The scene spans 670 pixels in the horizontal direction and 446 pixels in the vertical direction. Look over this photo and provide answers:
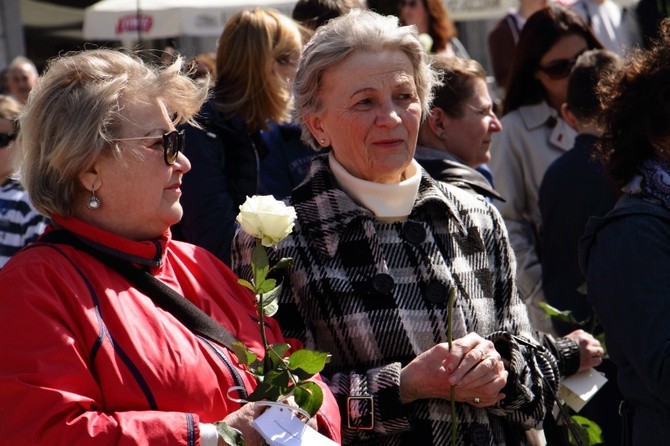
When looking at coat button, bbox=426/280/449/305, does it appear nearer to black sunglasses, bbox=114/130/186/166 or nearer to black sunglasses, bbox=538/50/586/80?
black sunglasses, bbox=114/130/186/166

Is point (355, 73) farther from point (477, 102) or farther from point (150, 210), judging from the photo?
point (477, 102)

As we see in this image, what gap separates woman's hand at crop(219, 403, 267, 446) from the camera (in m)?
2.79

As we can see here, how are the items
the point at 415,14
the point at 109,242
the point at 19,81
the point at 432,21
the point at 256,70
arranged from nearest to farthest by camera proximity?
the point at 109,242
the point at 256,70
the point at 415,14
the point at 432,21
the point at 19,81

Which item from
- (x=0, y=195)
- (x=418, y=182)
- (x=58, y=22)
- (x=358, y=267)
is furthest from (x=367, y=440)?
(x=58, y=22)

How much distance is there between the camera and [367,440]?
3.37 metres

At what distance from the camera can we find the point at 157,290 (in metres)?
2.95

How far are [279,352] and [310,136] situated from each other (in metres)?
1.12

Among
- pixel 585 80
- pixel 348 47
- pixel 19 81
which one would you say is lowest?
pixel 19 81

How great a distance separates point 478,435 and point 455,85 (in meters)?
1.92

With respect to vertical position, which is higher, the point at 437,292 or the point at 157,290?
the point at 157,290

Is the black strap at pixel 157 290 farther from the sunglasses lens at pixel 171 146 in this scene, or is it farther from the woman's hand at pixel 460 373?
the woman's hand at pixel 460 373

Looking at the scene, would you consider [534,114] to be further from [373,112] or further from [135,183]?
[135,183]

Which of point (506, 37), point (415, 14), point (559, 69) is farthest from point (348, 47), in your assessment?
point (506, 37)

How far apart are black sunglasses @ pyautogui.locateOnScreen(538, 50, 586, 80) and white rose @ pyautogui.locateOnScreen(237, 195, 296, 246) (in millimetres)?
3430
